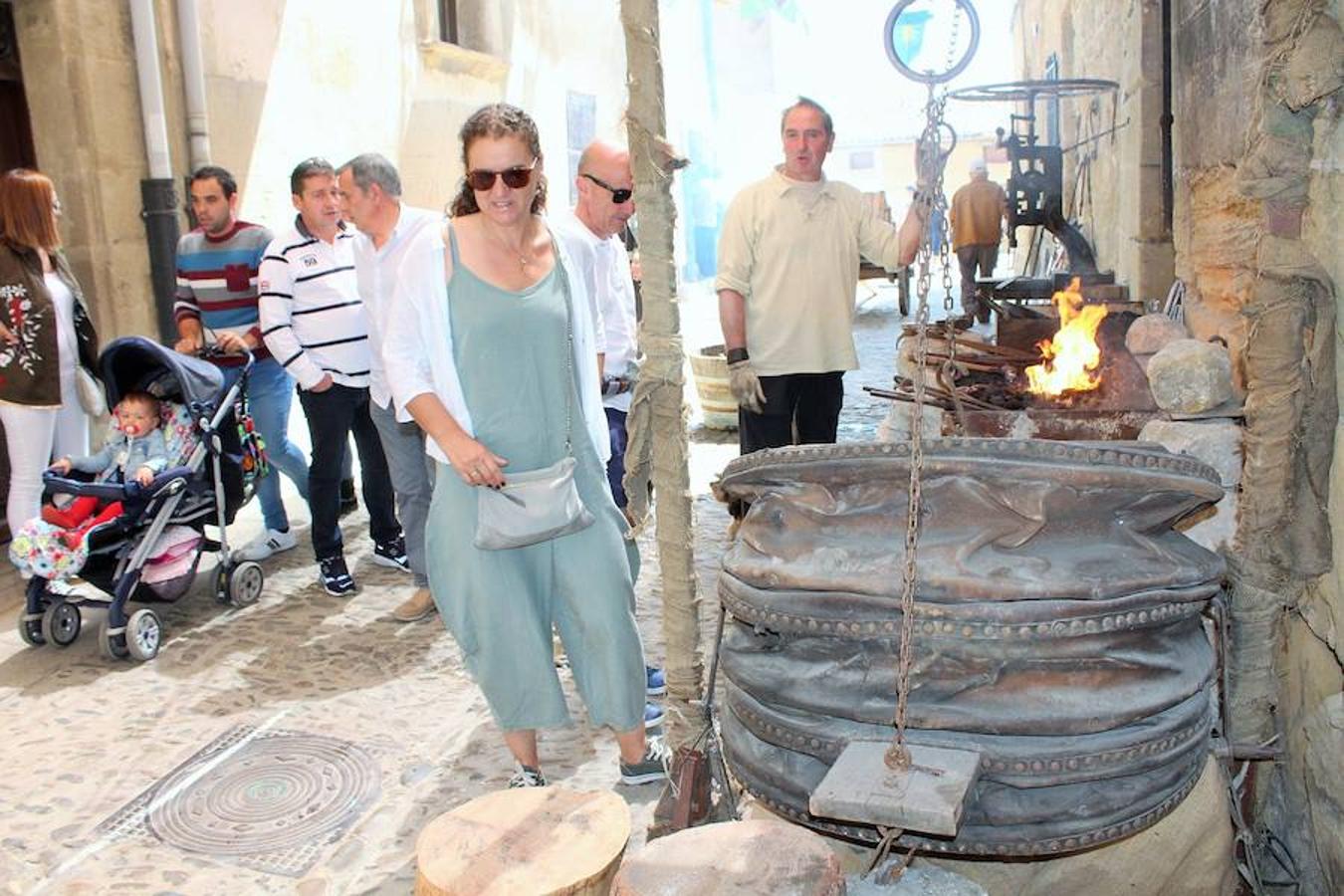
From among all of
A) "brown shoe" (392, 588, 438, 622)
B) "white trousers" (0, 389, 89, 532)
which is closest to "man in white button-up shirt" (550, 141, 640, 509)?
"brown shoe" (392, 588, 438, 622)

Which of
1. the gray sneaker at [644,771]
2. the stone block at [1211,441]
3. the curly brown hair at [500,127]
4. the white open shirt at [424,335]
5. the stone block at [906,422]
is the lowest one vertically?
the gray sneaker at [644,771]

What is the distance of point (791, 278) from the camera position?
15.0 feet

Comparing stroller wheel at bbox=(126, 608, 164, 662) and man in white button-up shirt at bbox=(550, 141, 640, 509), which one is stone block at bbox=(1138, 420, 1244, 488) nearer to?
man in white button-up shirt at bbox=(550, 141, 640, 509)

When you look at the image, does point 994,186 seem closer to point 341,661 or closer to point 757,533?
point 341,661

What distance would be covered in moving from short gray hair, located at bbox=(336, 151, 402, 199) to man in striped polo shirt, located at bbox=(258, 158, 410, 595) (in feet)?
2.55

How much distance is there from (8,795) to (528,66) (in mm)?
9657

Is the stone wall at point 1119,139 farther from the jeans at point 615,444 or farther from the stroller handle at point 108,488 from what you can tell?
the stroller handle at point 108,488

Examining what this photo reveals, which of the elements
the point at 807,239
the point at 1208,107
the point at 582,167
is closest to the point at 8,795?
the point at 582,167

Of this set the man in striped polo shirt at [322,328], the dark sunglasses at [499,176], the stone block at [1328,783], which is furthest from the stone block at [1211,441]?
the man in striped polo shirt at [322,328]

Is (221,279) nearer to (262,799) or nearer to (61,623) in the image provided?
(61,623)

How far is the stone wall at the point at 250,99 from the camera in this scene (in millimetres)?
6051

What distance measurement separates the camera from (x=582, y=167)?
3877 millimetres

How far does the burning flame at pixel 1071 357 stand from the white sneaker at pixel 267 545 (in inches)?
151

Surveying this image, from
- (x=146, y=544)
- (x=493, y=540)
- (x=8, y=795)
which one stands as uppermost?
(x=493, y=540)
